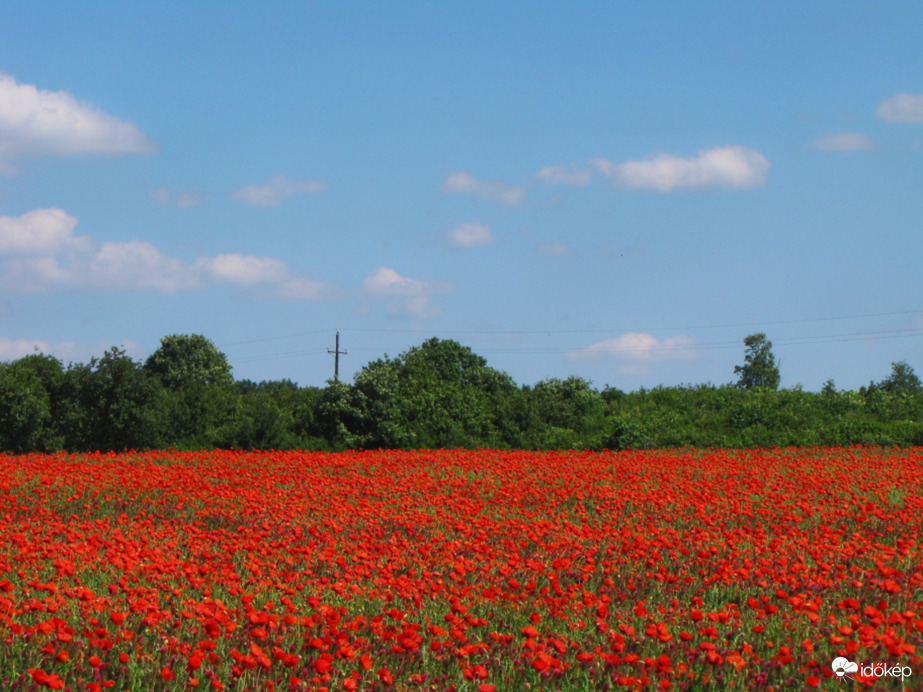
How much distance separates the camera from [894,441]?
29375 mm

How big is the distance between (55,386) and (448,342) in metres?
25.8

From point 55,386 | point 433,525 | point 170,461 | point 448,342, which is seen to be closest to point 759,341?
point 448,342

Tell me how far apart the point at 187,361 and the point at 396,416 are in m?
46.6

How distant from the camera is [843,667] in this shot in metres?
5.93

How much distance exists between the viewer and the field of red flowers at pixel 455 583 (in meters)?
5.94

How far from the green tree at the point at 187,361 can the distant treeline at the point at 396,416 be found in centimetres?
3595

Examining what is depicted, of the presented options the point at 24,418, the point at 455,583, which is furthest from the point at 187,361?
the point at 455,583

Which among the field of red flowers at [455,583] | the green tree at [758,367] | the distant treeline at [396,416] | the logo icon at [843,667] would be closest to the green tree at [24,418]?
the distant treeline at [396,416]

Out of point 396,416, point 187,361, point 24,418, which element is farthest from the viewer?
point 187,361
